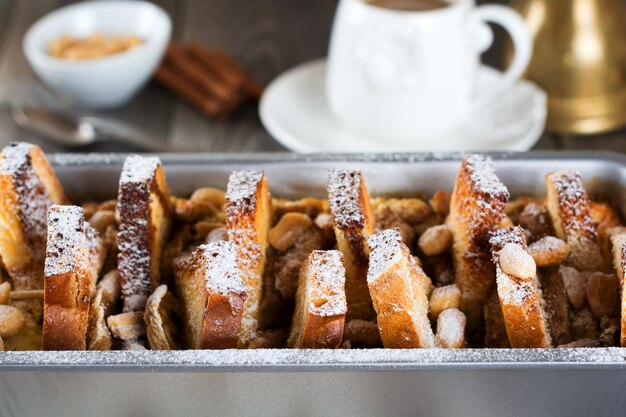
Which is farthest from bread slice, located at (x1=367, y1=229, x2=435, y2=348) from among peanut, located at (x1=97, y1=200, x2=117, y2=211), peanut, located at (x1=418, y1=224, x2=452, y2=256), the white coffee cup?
the white coffee cup

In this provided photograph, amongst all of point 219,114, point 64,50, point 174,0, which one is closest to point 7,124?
point 64,50

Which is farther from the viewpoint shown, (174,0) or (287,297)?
(174,0)

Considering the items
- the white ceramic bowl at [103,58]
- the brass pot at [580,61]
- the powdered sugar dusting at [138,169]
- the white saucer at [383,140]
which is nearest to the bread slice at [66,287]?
the powdered sugar dusting at [138,169]

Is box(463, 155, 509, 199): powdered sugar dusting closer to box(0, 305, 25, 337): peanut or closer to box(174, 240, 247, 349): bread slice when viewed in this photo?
box(174, 240, 247, 349): bread slice

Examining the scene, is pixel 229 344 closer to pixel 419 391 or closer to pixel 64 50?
pixel 419 391

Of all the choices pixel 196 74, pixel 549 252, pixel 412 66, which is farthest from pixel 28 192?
pixel 196 74

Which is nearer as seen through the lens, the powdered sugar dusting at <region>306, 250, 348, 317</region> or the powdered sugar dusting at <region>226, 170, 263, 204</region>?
the powdered sugar dusting at <region>306, 250, 348, 317</region>

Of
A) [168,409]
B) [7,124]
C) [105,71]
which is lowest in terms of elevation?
[168,409]
